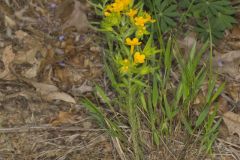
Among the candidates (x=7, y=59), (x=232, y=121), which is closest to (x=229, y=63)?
(x=232, y=121)

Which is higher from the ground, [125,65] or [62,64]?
[125,65]

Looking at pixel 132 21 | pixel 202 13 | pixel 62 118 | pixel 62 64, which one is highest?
pixel 132 21

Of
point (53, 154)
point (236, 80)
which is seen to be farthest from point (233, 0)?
point (53, 154)

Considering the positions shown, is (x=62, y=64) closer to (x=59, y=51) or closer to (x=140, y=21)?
(x=59, y=51)

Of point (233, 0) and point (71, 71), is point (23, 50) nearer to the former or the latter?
point (71, 71)

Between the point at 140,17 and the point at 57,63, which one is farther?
the point at 57,63

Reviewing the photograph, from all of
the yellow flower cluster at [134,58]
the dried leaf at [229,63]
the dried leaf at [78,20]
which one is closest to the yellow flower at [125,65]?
the yellow flower cluster at [134,58]

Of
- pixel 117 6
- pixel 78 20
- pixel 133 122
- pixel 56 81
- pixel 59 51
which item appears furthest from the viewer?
pixel 78 20

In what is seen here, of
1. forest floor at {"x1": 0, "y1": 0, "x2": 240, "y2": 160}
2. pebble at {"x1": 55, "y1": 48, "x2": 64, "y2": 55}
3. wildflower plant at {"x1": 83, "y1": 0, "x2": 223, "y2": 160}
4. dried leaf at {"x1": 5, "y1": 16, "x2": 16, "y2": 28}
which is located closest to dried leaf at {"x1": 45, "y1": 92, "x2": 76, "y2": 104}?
forest floor at {"x1": 0, "y1": 0, "x2": 240, "y2": 160}
